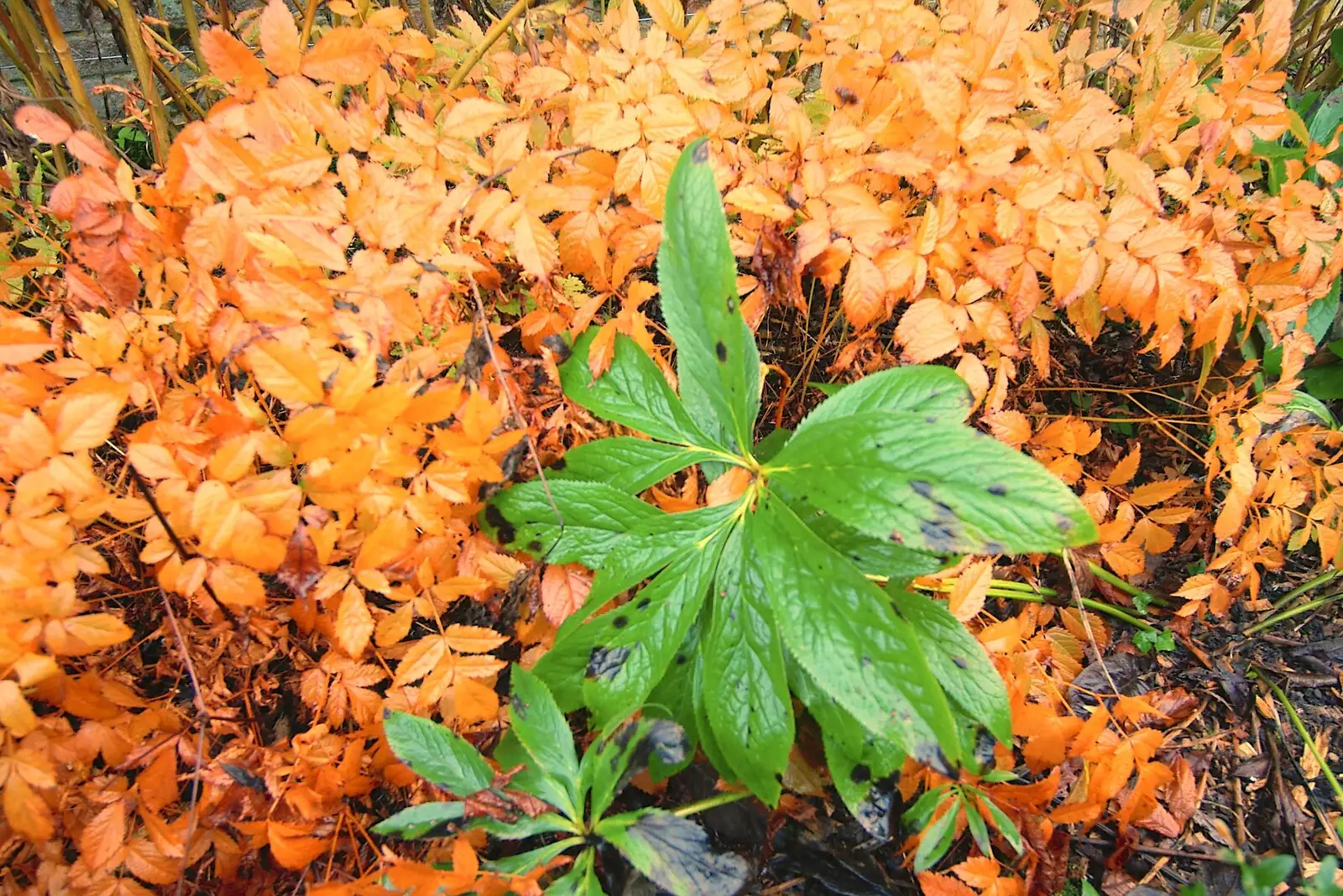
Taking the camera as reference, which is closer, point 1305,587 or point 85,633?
point 85,633

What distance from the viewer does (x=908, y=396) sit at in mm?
1052

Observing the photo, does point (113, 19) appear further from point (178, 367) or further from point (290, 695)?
point (290, 695)

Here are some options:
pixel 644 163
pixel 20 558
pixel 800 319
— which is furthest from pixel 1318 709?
pixel 20 558

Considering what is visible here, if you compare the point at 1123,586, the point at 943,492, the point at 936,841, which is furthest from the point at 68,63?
the point at 1123,586

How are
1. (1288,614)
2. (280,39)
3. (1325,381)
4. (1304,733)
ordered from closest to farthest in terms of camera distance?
(280,39) → (1304,733) → (1288,614) → (1325,381)

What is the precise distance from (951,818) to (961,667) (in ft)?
0.68

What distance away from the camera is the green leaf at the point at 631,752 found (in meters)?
0.91

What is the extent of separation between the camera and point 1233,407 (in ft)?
4.84

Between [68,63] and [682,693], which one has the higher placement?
[68,63]

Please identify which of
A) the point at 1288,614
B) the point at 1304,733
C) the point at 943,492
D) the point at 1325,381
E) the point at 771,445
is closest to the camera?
the point at 943,492

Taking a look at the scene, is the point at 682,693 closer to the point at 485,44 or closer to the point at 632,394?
the point at 632,394

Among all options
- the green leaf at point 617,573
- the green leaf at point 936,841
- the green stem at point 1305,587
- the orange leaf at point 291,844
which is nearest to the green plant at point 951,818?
the green leaf at point 936,841

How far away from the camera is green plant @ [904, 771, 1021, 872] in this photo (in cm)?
102

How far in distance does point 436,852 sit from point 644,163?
104cm
